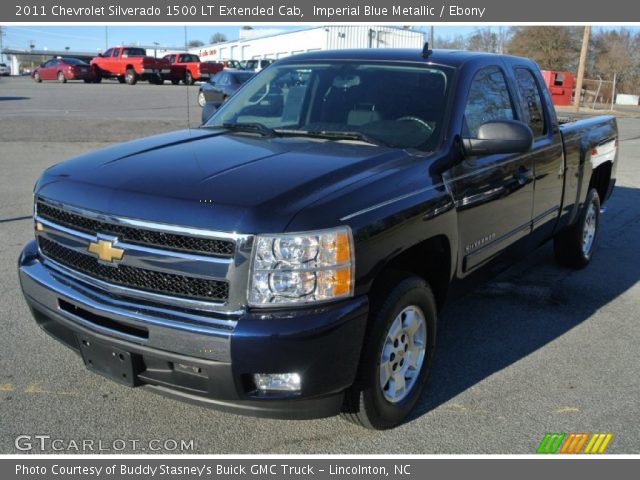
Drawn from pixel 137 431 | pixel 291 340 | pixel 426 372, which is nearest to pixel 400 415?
pixel 426 372

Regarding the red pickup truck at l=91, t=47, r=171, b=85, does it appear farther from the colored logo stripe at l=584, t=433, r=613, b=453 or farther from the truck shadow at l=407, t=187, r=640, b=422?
the colored logo stripe at l=584, t=433, r=613, b=453

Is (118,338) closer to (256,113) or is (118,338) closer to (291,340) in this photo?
(291,340)

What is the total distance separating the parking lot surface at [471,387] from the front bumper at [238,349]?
50cm

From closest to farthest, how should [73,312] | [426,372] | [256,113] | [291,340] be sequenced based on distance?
[291,340], [73,312], [426,372], [256,113]

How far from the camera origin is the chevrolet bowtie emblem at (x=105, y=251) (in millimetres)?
2783

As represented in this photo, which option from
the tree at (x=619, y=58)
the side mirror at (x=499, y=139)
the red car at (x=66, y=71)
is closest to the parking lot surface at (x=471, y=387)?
the side mirror at (x=499, y=139)

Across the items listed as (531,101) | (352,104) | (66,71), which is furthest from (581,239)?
(66,71)

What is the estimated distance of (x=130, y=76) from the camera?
3647 centimetres

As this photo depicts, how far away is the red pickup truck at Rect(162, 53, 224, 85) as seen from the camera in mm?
36562

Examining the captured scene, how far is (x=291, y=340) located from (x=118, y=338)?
31.1 inches

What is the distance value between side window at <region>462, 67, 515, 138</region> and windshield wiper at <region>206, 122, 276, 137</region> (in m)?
1.19

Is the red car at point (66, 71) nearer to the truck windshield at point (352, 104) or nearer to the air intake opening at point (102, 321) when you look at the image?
the truck windshield at point (352, 104)

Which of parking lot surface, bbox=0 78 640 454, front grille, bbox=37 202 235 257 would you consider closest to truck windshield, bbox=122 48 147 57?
parking lot surface, bbox=0 78 640 454

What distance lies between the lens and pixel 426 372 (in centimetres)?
346
